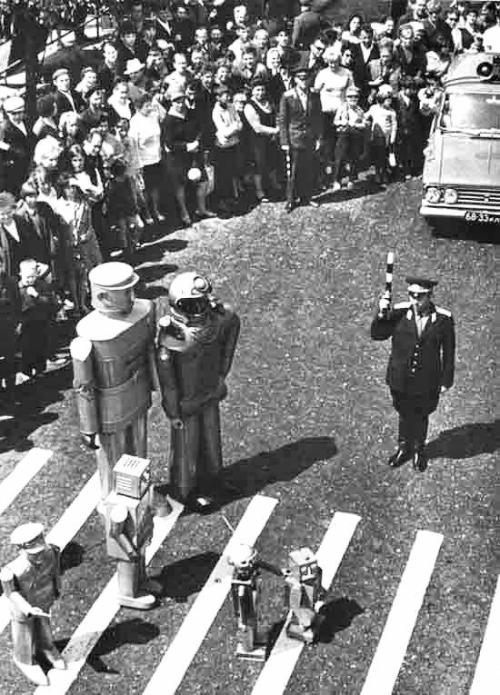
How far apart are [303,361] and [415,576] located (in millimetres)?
3829

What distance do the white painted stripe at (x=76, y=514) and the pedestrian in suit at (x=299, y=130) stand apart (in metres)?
6.57

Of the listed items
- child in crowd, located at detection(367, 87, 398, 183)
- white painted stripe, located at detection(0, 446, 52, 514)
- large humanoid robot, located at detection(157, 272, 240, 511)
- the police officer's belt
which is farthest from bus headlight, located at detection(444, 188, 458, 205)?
white painted stripe, located at detection(0, 446, 52, 514)

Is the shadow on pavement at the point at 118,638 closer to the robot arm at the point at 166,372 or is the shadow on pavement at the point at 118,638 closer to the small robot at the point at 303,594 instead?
the small robot at the point at 303,594

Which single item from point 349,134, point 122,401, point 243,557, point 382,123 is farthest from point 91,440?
point 382,123

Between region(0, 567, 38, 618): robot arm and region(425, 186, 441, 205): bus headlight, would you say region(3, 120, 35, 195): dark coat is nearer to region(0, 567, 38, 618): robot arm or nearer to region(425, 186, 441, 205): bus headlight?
region(425, 186, 441, 205): bus headlight

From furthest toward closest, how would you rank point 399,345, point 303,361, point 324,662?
point 303,361, point 399,345, point 324,662

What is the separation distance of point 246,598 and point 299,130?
8.72m

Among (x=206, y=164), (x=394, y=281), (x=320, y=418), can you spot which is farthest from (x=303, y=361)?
(x=206, y=164)

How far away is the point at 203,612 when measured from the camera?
10406mm

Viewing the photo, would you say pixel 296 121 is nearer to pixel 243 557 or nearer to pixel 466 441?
pixel 466 441

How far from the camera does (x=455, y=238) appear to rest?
650 inches

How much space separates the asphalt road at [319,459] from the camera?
32.8 feet

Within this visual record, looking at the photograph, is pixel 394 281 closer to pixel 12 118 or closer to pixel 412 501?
pixel 412 501

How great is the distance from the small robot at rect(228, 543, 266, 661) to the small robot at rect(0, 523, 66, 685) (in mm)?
1483
